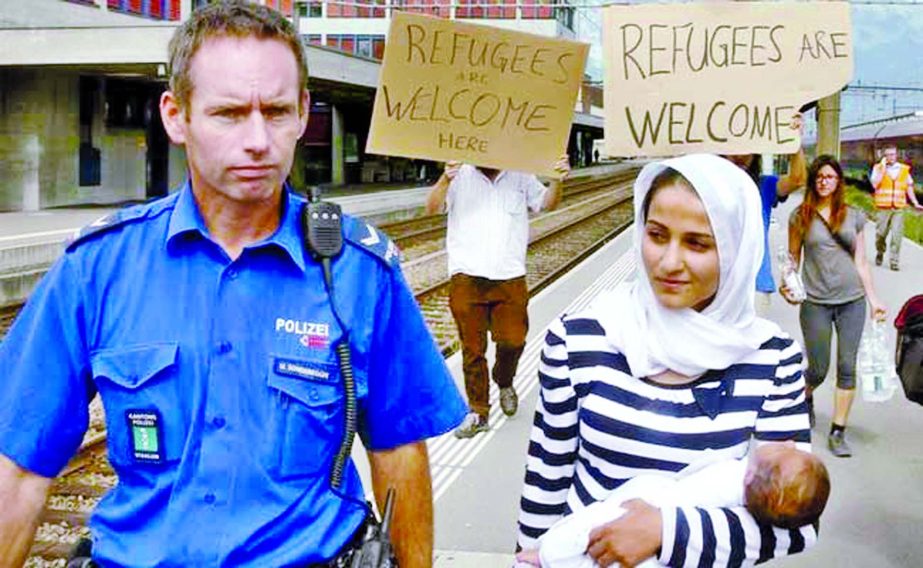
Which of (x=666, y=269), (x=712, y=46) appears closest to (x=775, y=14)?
(x=712, y=46)

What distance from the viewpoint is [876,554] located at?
16.7ft

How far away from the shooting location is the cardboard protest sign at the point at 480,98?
6293 millimetres

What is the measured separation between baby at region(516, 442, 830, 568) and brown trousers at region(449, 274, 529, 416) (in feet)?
14.8

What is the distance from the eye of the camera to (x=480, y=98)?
21.2 ft

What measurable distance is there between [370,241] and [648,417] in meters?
0.69

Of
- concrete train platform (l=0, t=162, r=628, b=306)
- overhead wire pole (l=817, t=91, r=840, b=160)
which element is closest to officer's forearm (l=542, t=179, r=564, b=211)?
concrete train platform (l=0, t=162, r=628, b=306)

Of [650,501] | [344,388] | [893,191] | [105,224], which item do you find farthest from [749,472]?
A: [893,191]

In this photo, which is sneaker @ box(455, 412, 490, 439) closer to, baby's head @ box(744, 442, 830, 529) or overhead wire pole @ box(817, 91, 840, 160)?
overhead wire pole @ box(817, 91, 840, 160)

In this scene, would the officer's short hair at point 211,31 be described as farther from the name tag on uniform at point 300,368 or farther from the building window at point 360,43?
the building window at point 360,43

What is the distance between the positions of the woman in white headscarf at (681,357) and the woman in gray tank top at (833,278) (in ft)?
13.8

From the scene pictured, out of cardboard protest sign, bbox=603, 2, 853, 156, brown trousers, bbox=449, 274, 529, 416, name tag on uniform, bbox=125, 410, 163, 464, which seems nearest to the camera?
name tag on uniform, bbox=125, 410, 163, 464

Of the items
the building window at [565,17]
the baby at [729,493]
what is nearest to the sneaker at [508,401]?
the baby at [729,493]

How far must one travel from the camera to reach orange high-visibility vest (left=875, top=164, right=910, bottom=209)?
15.4m

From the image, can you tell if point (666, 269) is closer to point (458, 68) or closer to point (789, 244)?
point (458, 68)
